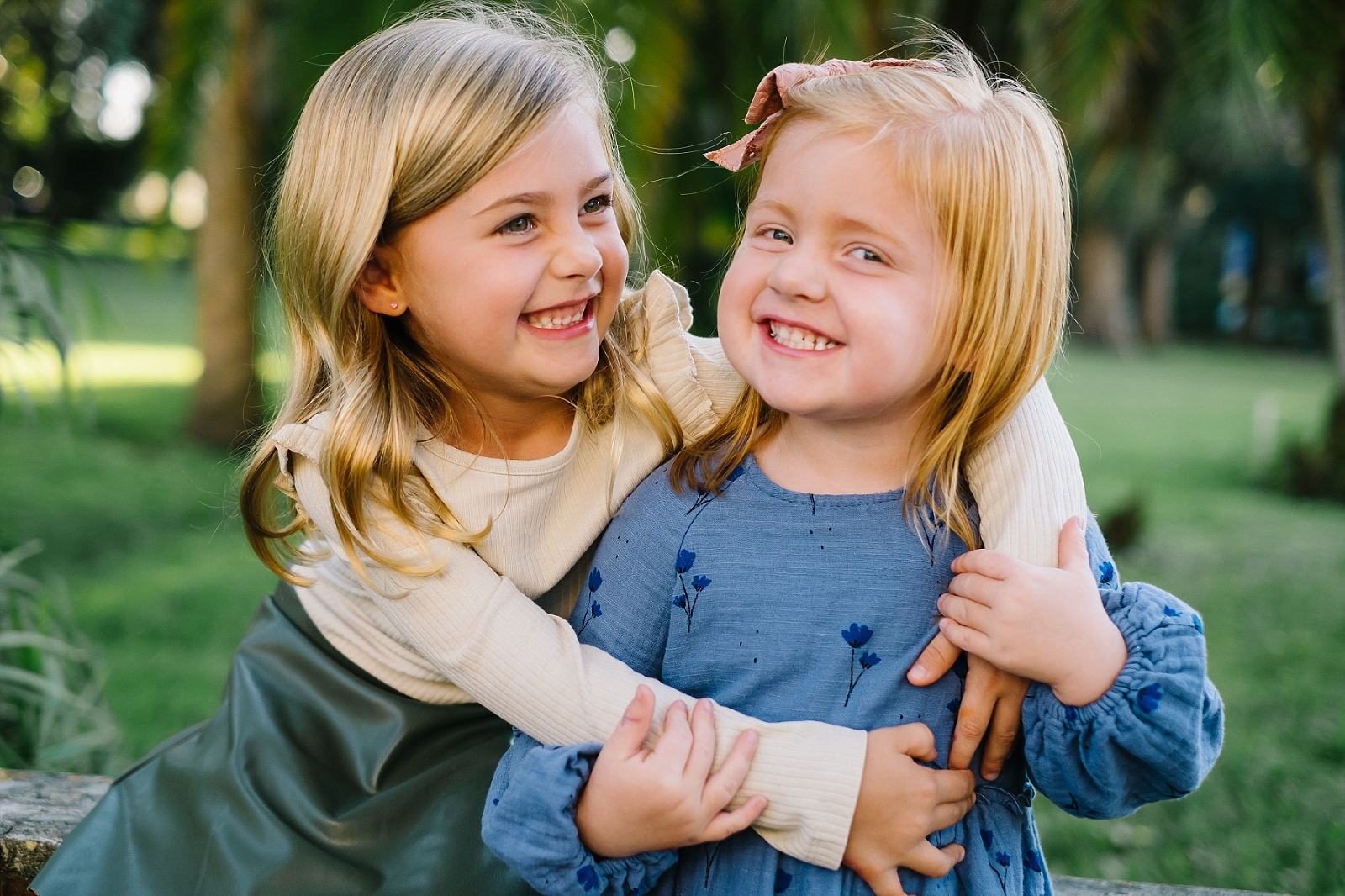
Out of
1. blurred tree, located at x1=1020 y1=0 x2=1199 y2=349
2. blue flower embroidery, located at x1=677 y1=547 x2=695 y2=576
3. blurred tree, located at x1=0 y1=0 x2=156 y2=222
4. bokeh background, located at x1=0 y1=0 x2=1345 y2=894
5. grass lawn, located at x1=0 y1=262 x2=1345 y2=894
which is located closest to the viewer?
Answer: blue flower embroidery, located at x1=677 y1=547 x2=695 y2=576

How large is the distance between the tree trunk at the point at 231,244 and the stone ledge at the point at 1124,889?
6.08 m

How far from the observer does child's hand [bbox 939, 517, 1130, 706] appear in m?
1.32

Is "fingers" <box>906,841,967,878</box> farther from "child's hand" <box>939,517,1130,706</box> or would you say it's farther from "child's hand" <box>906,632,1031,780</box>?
"child's hand" <box>939,517,1130,706</box>

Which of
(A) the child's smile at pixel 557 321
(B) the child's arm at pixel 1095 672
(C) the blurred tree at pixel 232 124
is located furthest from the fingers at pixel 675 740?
(C) the blurred tree at pixel 232 124

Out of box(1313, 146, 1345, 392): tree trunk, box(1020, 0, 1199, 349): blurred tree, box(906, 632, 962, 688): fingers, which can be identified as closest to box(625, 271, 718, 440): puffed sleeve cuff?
box(906, 632, 962, 688): fingers

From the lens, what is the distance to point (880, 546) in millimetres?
1459

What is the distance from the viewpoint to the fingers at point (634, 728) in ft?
4.43

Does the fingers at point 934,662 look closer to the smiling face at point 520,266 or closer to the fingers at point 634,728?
the fingers at point 634,728

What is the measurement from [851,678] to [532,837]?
441mm

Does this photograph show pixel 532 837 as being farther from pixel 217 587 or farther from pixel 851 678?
pixel 217 587

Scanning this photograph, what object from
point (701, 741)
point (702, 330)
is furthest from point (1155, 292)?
point (701, 741)

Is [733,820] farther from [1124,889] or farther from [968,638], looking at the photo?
[1124,889]

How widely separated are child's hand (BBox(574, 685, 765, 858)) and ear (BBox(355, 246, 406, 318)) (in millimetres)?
716

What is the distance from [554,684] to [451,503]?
350 mm
